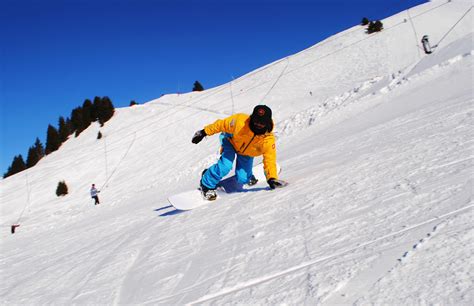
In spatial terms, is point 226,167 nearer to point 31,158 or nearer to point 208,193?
point 208,193

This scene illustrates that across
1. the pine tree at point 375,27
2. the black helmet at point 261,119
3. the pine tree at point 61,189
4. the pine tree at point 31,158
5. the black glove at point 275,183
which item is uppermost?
the pine tree at point 375,27

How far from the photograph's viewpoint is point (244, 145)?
5.15 meters

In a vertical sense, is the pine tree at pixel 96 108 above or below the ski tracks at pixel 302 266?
above

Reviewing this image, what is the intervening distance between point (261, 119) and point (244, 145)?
0.60 metres

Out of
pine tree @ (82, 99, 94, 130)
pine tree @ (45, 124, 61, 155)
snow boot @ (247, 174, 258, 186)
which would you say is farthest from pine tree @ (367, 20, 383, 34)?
snow boot @ (247, 174, 258, 186)

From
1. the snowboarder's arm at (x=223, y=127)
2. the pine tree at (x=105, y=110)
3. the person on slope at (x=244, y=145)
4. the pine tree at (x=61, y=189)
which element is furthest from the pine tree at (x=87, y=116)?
the snowboarder's arm at (x=223, y=127)

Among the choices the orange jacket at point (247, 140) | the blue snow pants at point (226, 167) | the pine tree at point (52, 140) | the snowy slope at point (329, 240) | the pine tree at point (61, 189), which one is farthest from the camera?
the pine tree at point (52, 140)

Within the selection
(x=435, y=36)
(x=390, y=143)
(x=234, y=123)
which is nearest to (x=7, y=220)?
(x=234, y=123)

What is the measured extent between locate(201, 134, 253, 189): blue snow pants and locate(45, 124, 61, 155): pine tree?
3649cm

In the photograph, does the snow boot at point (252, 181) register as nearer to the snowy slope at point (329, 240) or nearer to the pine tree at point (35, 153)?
the snowy slope at point (329, 240)

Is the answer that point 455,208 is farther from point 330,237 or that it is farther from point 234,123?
point 234,123

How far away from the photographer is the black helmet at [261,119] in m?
4.68

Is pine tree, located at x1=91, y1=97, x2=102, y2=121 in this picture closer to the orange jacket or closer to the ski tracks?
the orange jacket

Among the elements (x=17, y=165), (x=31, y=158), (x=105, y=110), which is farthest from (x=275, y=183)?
(x=17, y=165)
